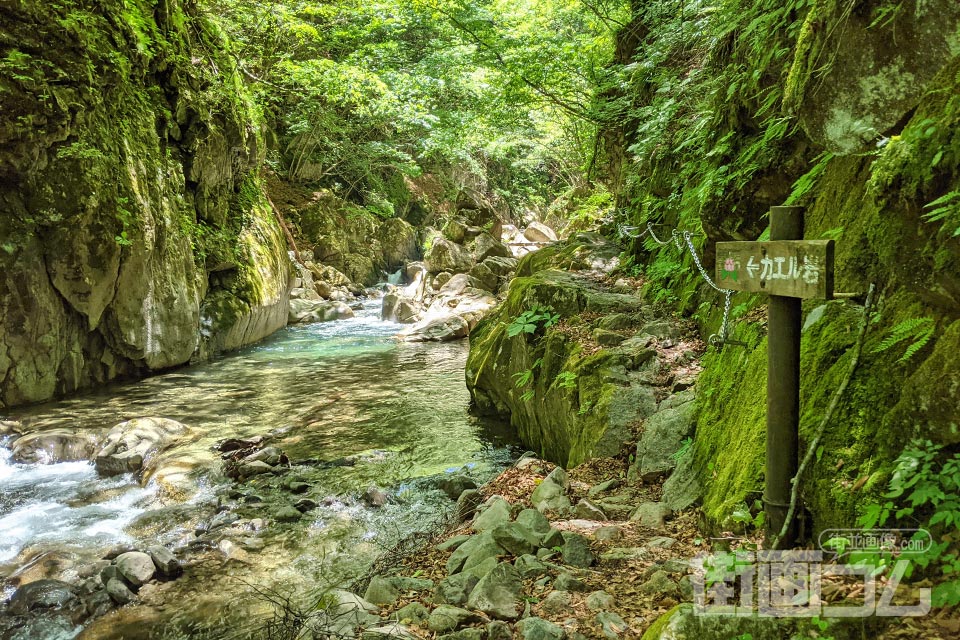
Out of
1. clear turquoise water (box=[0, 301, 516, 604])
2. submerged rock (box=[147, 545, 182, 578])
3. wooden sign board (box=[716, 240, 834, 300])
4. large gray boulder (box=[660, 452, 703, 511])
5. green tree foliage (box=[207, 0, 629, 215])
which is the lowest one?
submerged rock (box=[147, 545, 182, 578])

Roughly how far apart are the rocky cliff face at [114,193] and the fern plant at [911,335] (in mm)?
10756

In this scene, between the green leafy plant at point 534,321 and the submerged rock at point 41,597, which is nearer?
the submerged rock at point 41,597

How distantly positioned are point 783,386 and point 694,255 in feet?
6.32

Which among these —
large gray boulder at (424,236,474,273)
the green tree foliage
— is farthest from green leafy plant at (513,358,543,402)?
large gray boulder at (424,236,474,273)

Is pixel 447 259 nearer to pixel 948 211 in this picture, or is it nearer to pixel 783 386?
pixel 783 386

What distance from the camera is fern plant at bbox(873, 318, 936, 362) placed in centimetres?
249

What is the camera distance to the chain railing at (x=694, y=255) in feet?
11.1

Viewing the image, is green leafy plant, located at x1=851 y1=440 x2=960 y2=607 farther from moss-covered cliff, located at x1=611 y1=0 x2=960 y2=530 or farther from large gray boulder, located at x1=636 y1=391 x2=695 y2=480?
large gray boulder, located at x1=636 y1=391 x2=695 y2=480

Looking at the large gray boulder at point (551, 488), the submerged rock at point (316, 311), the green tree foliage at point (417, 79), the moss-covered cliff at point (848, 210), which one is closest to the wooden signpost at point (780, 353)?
the moss-covered cliff at point (848, 210)

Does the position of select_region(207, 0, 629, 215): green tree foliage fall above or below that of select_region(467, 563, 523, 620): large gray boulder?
above

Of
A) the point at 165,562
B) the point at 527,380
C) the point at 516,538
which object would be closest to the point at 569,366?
the point at 527,380

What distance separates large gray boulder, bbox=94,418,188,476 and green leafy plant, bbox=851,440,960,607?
792 centimetres

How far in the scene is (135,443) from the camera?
7.97 m

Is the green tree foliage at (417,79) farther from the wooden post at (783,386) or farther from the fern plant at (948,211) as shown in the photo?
the fern plant at (948,211)
